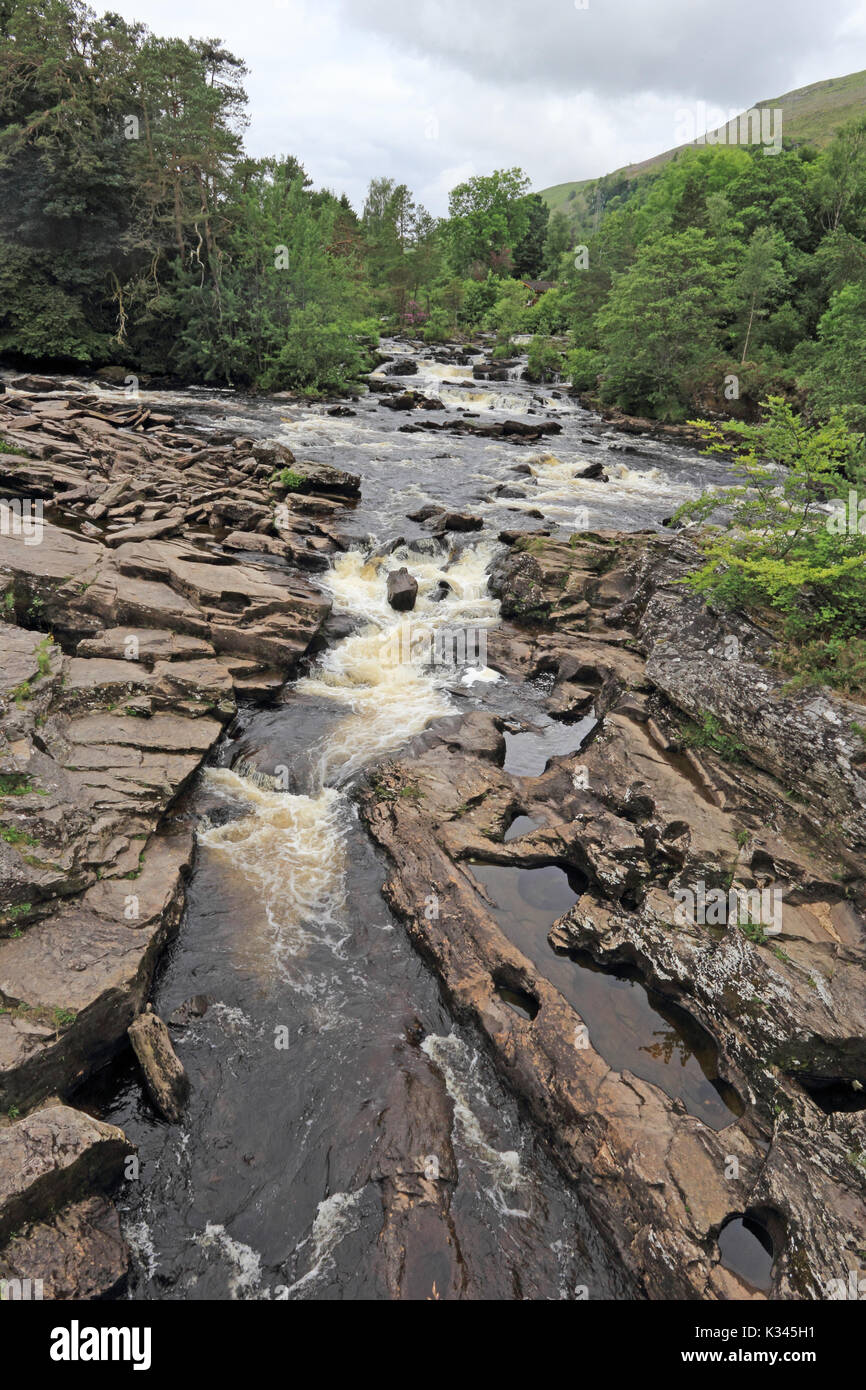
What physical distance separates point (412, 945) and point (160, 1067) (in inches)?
138

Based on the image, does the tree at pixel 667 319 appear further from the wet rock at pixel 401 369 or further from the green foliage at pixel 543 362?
the wet rock at pixel 401 369

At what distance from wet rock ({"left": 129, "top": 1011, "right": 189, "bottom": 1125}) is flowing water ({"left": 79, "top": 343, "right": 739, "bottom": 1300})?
157 millimetres

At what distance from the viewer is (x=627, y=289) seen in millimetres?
42781

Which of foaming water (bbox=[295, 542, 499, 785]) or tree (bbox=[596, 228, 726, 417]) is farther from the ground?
tree (bbox=[596, 228, 726, 417])

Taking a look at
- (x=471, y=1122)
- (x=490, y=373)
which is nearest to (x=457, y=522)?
(x=471, y=1122)

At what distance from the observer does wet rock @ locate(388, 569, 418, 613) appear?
18000 mm

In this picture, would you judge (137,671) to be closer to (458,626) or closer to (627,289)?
(458,626)

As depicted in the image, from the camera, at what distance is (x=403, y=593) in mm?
17969

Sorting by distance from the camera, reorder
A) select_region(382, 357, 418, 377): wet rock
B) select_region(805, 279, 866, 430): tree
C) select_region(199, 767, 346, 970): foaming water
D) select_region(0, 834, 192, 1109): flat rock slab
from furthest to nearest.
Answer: select_region(382, 357, 418, 377): wet rock < select_region(805, 279, 866, 430): tree < select_region(199, 767, 346, 970): foaming water < select_region(0, 834, 192, 1109): flat rock slab

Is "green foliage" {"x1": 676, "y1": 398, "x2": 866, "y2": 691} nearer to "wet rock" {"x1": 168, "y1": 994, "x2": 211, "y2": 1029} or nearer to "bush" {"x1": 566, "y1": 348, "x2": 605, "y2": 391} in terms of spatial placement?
"wet rock" {"x1": 168, "y1": 994, "x2": 211, "y2": 1029}

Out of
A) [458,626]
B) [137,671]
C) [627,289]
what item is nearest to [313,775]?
[137,671]

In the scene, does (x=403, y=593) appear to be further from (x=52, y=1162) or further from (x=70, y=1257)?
(x=70, y=1257)

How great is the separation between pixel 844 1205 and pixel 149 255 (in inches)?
2244

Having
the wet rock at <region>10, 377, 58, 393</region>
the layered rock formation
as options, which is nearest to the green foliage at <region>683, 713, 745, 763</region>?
the layered rock formation
